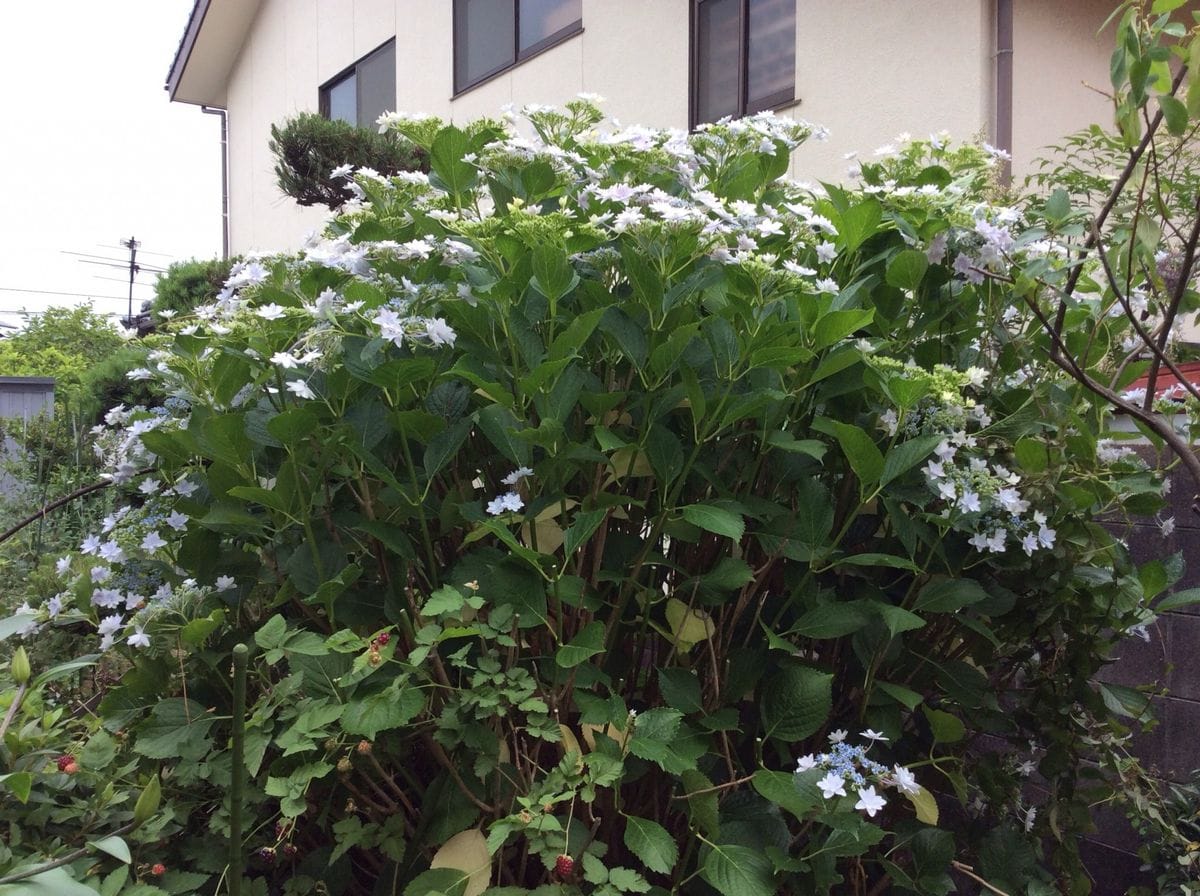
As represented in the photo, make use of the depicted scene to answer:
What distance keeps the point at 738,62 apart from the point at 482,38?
3.15 m

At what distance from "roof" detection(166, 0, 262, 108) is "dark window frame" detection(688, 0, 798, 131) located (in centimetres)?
782

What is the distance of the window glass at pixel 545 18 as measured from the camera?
7117 millimetres

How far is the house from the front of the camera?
179 inches

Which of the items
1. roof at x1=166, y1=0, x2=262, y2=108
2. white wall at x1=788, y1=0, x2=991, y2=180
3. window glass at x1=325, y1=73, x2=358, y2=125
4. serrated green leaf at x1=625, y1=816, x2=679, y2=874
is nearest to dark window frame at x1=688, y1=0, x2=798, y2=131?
white wall at x1=788, y1=0, x2=991, y2=180

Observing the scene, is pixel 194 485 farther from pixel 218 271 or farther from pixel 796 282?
pixel 218 271

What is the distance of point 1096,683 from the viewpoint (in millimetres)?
1762

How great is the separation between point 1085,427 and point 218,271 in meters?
8.57

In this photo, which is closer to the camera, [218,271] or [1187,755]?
[1187,755]

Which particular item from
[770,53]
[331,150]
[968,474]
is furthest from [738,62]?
[968,474]

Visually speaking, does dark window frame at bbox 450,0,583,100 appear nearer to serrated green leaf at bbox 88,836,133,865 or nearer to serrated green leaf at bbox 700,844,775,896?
serrated green leaf at bbox 700,844,775,896

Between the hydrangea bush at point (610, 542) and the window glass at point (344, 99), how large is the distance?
9106mm

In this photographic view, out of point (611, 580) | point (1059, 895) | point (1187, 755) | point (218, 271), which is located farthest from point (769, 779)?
point (218, 271)

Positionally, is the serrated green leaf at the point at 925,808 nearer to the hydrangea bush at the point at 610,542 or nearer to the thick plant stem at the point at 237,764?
the hydrangea bush at the point at 610,542

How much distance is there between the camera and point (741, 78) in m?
5.82
